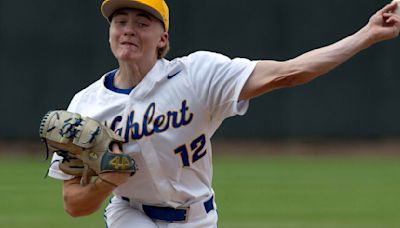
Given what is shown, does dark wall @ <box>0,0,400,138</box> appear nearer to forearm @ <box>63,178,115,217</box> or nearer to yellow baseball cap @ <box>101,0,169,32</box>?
yellow baseball cap @ <box>101,0,169,32</box>

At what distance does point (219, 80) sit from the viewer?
4285 millimetres

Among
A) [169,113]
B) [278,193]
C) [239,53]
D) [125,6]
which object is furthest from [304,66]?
[239,53]

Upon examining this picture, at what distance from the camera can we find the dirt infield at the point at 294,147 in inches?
551

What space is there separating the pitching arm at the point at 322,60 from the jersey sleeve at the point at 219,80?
4 centimetres

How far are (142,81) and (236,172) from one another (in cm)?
782

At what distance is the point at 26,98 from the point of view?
13828mm

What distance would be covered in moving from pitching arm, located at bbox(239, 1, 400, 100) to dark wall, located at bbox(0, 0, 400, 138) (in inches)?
374

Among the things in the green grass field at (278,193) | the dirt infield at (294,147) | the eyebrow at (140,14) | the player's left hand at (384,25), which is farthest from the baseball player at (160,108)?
the dirt infield at (294,147)

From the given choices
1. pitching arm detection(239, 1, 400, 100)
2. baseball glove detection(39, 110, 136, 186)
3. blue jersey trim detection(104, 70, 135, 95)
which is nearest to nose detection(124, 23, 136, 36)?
blue jersey trim detection(104, 70, 135, 95)

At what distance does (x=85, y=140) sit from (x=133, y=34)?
1.90 ft

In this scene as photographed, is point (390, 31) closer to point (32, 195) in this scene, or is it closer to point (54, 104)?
point (32, 195)

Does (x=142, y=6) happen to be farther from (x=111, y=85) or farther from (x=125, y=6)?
(x=111, y=85)

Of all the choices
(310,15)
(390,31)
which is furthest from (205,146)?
(310,15)

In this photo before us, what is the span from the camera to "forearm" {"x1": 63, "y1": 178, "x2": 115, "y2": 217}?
13.6ft
